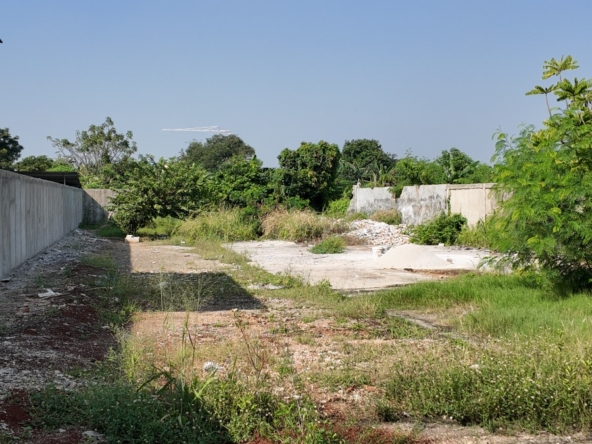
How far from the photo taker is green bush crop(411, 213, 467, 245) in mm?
21250

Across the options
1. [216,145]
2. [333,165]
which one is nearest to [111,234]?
[333,165]

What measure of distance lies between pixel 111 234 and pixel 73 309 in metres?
17.9

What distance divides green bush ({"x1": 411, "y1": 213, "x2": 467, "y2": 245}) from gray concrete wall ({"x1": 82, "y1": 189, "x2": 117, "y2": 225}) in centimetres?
1798

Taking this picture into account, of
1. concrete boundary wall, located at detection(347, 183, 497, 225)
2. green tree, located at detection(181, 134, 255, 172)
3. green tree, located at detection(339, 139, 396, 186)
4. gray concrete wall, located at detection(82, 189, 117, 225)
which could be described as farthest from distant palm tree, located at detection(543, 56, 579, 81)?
green tree, located at detection(181, 134, 255, 172)

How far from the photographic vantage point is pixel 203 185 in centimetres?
2712

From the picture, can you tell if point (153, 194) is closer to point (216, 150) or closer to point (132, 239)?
point (132, 239)

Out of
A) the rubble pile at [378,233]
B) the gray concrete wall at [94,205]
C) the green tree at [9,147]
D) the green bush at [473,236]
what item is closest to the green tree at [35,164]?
the green tree at [9,147]

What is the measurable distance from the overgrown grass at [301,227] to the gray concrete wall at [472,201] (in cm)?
418

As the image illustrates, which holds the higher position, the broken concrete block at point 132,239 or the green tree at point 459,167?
the green tree at point 459,167

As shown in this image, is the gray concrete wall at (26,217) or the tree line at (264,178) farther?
the tree line at (264,178)

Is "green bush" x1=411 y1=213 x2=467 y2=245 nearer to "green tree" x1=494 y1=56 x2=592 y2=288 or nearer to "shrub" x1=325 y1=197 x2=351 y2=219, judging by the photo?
"shrub" x1=325 y1=197 x2=351 y2=219

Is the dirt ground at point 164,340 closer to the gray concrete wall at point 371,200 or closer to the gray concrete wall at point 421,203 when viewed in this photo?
the gray concrete wall at point 421,203

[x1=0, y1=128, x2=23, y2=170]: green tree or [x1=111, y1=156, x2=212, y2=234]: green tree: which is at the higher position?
[x1=0, y1=128, x2=23, y2=170]: green tree

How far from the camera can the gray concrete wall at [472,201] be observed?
2053cm
